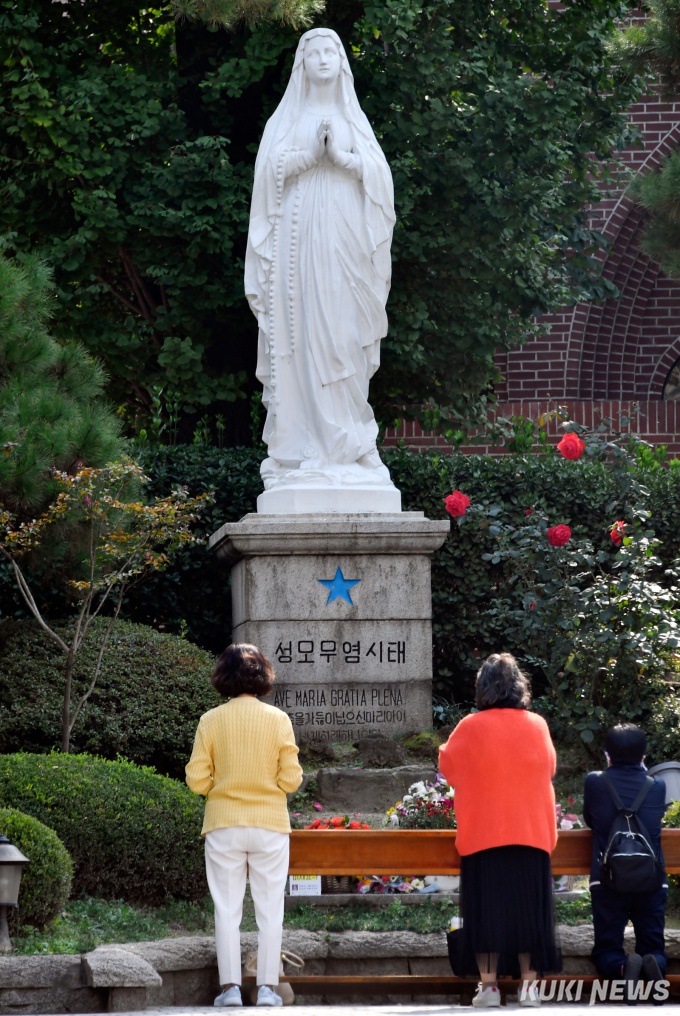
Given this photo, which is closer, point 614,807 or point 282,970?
point 614,807

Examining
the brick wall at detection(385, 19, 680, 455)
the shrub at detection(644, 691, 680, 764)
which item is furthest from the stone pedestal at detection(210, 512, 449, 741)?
the brick wall at detection(385, 19, 680, 455)

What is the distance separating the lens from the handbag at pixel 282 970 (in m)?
4.50

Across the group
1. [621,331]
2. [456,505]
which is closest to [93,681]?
[456,505]

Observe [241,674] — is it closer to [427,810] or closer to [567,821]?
[427,810]

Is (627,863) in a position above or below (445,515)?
below

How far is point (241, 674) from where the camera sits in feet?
15.4

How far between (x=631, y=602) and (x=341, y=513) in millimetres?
1750

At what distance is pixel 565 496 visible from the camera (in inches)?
386

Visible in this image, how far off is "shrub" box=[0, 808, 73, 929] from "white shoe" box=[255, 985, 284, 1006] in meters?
1.09

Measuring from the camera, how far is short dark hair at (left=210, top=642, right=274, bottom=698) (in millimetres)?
4699

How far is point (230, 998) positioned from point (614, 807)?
145cm

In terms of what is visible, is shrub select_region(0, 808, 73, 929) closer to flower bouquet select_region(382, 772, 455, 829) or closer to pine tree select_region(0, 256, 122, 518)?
flower bouquet select_region(382, 772, 455, 829)

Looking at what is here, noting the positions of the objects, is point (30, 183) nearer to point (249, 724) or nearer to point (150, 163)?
point (150, 163)

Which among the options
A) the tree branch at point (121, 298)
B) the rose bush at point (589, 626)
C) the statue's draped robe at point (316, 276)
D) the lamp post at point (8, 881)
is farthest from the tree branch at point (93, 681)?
the tree branch at point (121, 298)
